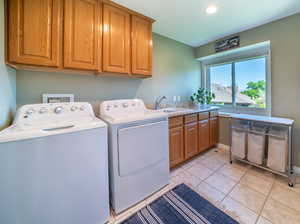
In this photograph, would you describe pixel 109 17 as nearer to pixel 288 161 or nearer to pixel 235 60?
pixel 235 60

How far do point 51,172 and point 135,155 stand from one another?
734mm

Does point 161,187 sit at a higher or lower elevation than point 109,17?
lower

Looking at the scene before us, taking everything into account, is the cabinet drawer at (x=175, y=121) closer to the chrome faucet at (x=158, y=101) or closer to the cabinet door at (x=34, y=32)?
the chrome faucet at (x=158, y=101)

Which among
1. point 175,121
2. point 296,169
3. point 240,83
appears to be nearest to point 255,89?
point 240,83

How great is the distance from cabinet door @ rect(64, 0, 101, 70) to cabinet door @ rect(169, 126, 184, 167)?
1.43 meters

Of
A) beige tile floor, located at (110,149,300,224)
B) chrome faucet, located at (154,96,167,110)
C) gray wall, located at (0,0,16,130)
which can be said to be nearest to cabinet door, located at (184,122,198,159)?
beige tile floor, located at (110,149,300,224)

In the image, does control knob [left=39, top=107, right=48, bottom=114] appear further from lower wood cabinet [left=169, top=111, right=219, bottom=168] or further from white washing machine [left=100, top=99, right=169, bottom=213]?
lower wood cabinet [left=169, top=111, right=219, bottom=168]

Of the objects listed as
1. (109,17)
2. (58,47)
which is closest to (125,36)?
(109,17)

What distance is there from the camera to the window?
101 inches

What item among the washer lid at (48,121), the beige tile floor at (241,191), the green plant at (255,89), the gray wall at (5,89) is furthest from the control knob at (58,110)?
the green plant at (255,89)

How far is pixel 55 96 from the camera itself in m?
1.62

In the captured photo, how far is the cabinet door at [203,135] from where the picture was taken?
8.19ft

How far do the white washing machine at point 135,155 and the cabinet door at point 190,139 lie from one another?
64 cm

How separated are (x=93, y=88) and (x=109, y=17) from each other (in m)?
0.95
